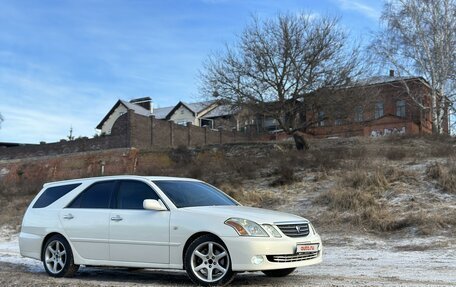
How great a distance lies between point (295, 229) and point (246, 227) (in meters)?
0.79

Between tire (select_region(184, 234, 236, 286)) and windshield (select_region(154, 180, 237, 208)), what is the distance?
84 centimetres

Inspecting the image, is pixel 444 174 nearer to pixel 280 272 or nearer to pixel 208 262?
pixel 280 272

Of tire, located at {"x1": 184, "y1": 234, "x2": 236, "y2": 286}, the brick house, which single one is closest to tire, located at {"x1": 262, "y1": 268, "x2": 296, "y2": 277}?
tire, located at {"x1": 184, "y1": 234, "x2": 236, "y2": 286}

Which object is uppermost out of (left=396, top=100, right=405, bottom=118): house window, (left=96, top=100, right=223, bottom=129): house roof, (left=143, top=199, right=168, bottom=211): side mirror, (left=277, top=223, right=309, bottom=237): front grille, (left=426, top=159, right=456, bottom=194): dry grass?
(left=96, top=100, right=223, bottom=129): house roof

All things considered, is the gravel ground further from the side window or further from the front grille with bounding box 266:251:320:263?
the side window

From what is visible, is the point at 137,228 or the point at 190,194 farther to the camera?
the point at 190,194

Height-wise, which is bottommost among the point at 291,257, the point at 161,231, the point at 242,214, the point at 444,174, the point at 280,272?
the point at 280,272

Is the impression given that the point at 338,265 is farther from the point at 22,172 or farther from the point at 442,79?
the point at 22,172

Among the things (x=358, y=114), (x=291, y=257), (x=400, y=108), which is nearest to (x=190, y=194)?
(x=291, y=257)

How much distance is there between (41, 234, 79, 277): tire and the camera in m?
9.39

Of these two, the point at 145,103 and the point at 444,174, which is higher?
the point at 145,103

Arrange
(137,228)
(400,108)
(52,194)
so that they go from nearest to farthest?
(137,228) < (52,194) < (400,108)

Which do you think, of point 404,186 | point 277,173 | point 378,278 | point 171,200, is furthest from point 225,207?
point 277,173

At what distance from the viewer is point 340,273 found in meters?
9.25
